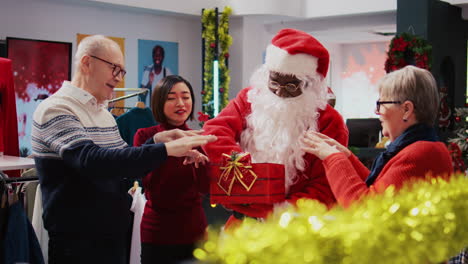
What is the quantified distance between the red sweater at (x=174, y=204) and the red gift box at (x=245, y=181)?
319mm

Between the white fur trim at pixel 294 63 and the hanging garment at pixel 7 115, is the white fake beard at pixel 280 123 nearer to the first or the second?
the white fur trim at pixel 294 63

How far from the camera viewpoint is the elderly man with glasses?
7.13ft

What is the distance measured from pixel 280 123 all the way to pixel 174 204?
64 centimetres

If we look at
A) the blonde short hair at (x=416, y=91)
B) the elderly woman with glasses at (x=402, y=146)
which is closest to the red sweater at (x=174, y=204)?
the elderly woman with glasses at (x=402, y=146)

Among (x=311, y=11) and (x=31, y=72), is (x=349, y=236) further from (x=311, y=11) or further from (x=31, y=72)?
(x=311, y=11)

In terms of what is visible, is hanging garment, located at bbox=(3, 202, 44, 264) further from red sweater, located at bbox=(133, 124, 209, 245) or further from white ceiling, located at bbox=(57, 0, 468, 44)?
white ceiling, located at bbox=(57, 0, 468, 44)

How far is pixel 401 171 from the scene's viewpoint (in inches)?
73.5

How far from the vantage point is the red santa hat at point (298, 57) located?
2783 mm

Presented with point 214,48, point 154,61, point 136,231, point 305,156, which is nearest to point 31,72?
point 154,61

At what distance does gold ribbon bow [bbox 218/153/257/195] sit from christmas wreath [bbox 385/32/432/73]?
6.05 meters

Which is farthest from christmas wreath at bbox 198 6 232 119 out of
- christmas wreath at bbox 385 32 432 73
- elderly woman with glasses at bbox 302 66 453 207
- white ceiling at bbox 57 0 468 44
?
elderly woman with glasses at bbox 302 66 453 207

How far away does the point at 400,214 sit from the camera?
1224 millimetres

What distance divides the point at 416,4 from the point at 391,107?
24.8 feet

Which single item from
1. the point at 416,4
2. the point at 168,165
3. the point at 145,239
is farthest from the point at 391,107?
the point at 416,4
